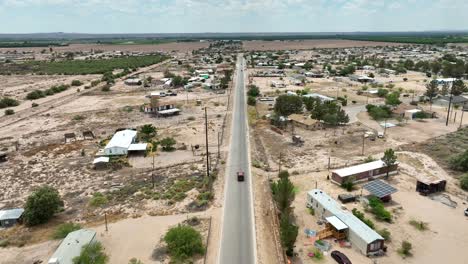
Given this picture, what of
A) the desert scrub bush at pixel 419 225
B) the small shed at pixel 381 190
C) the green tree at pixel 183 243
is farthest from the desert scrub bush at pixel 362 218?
the green tree at pixel 183 243

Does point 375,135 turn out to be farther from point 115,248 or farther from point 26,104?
point 26,104

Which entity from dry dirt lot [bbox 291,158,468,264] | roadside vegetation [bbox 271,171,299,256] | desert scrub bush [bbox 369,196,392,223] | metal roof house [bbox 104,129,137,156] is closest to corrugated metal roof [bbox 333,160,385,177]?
dry dirt lot [bbox 291,158,468,264]

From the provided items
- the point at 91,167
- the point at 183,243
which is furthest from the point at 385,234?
the point at 91,167

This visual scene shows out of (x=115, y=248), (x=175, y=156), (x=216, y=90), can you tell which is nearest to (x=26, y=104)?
(x=216, y=90)

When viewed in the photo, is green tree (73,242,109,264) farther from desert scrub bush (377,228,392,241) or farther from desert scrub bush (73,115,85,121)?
desert scrub bush (73,115,85,121)

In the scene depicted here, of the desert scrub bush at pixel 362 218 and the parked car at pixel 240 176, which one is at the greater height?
the parked car at pixel 240 176

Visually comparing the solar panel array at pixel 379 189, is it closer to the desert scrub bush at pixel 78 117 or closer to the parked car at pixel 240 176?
the parked car at pixel 240 176

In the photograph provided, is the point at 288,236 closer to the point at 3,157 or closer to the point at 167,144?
the point at 167,144
